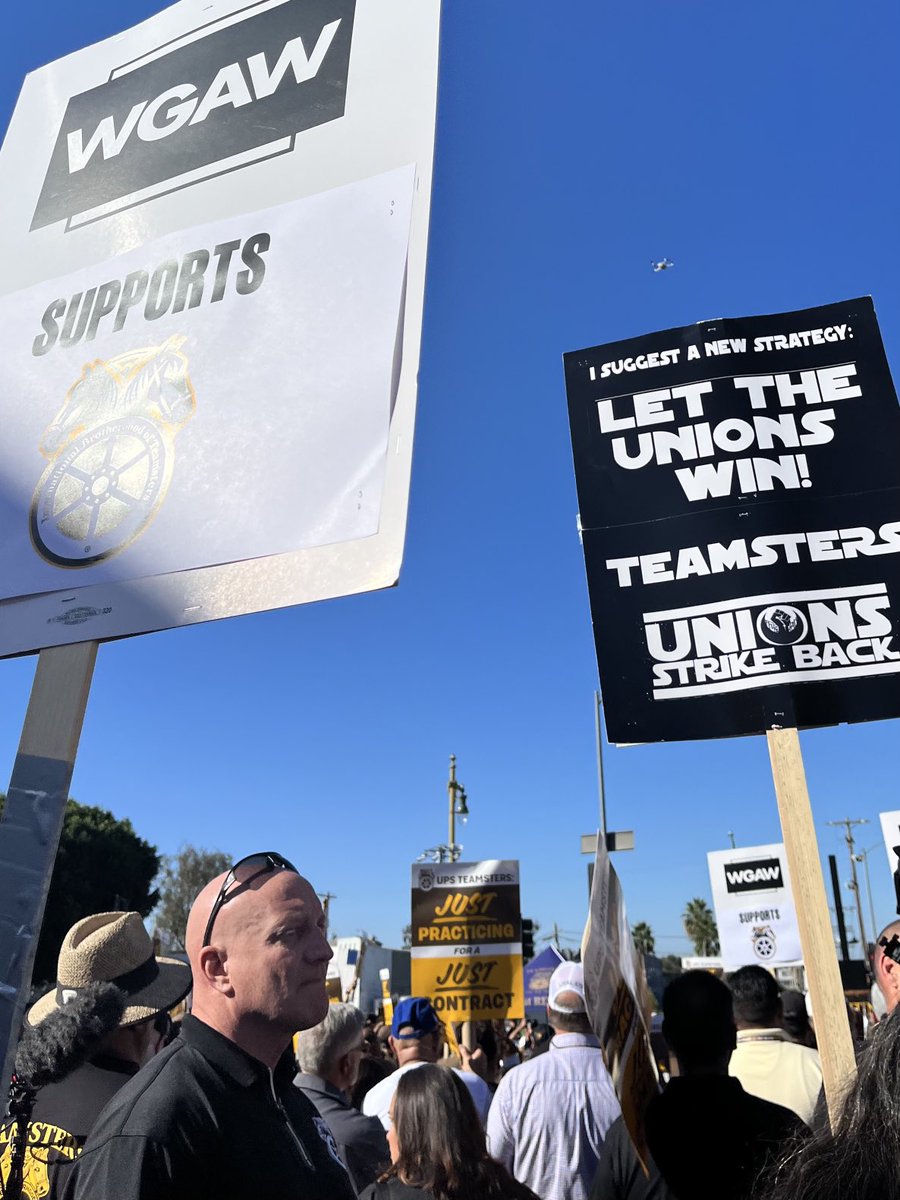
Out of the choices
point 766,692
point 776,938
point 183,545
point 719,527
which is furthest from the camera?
point 776,938

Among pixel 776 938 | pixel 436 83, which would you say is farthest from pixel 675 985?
pixel 776 938

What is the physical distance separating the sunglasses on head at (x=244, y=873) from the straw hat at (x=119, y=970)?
42.4 inches

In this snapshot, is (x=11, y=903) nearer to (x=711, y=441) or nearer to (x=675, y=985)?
(x=675, y=985)

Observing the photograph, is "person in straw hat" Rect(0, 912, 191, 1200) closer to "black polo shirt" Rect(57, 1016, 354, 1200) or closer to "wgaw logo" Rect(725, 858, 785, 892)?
"black polo shirt" Rect(57, 1016, 354, 1200)

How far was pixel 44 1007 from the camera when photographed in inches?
112

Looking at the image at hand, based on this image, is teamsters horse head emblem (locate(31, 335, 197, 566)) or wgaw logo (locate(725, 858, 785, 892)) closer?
teamsters horse head emblem (locate(31, 335, 197, 566))

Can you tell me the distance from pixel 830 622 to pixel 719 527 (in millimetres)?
467

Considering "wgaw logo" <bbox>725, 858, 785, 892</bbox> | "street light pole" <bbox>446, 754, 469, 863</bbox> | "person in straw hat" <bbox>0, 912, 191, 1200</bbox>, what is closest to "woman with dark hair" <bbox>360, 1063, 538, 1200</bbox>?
"person in straw hat" <bbox>0, 912, 191, 1200</bbox>

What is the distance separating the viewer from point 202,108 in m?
2.50

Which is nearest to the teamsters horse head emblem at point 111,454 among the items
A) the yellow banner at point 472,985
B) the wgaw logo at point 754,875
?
the yellow banner at point 472,985

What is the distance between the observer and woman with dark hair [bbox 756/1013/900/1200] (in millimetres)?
937

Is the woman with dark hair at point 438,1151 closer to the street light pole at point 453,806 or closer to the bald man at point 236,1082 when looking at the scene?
the bald man at point 236,1082

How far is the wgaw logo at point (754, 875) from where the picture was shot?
30.2 ft

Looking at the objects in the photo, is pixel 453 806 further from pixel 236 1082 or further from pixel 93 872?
pixel 236 1082
